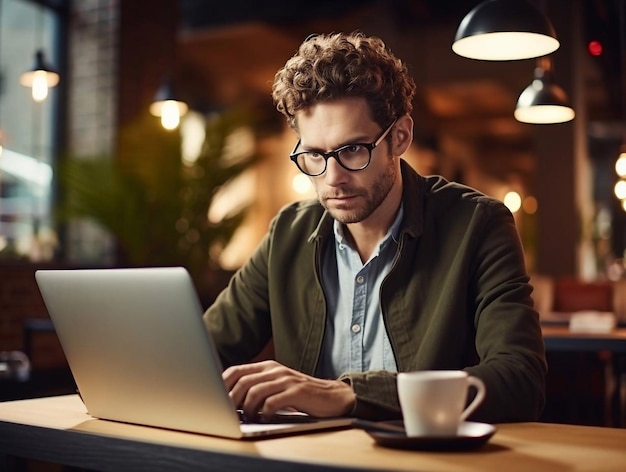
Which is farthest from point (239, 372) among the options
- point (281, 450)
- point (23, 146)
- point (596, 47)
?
point (23, 146)

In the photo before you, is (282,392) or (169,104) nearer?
(282,392)

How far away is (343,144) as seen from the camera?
68.7 inches

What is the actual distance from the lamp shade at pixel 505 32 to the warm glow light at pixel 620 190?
15.2 ft

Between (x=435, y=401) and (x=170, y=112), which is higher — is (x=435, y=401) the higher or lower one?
the lower one

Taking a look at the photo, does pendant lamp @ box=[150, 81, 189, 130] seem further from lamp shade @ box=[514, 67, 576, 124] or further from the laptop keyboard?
the laptop keyboard

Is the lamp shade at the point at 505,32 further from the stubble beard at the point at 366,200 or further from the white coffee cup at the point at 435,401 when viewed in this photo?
the white coffee cup at the point at 435,401

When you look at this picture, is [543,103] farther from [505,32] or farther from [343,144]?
[343,144]

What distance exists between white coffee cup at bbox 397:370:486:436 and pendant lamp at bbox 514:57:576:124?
2.86 m

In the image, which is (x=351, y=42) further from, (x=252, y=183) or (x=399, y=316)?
(x=252, y=183)

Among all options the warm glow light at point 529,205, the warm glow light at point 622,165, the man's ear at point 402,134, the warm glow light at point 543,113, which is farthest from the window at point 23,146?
the warm glow light at point 529,205

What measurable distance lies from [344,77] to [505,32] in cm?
89

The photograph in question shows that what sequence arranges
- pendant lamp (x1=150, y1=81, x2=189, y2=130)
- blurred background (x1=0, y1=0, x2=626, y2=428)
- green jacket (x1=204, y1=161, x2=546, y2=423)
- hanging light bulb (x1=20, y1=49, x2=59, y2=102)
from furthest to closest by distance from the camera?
1. blurred background (x1=0, y1=0, x2=626, y2=428)
2. pendant lamp (x1=150, y1=81, x2=189, y2=130)
3. hanging light bulb (x1=20, y1=49, x2=59, y2=102)
4. green jacket (x1=204, y1=161, x2=546, y2=423)

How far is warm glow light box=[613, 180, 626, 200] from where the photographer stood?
6.99m

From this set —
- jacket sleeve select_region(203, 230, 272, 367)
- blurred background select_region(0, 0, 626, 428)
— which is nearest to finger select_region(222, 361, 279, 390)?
jacket sleeve select_region(203, 230, 272, 367)
